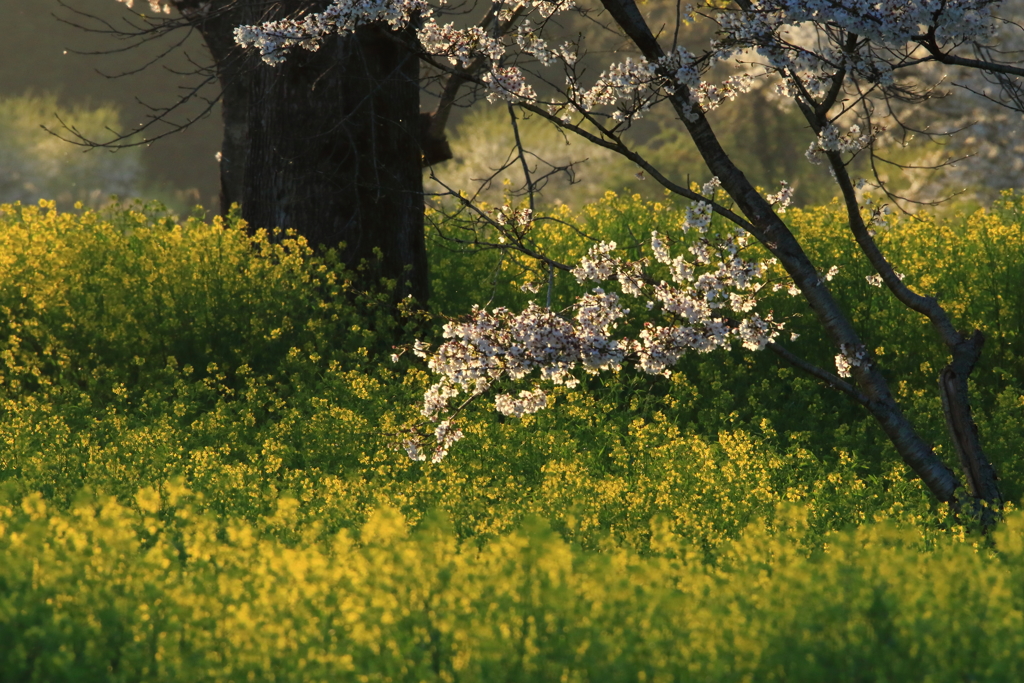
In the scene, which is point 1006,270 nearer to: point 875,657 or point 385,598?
point 875,657

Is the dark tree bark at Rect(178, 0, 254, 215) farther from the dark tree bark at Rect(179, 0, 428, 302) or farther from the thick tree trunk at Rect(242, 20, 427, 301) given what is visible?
the thick tree trunk at Rect(242, 20, 427, 301)

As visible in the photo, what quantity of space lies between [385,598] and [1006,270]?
25.3 feet

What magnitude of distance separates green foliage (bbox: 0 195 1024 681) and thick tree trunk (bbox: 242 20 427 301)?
18.3 inches

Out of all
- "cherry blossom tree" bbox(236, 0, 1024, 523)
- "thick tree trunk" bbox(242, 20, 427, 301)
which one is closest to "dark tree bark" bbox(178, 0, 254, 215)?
"thick tree trunk" bbox(242, 20, 427, 301)

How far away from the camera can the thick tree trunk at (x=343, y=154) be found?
351 inches

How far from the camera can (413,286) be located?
364 inches

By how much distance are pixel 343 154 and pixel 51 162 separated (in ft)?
102

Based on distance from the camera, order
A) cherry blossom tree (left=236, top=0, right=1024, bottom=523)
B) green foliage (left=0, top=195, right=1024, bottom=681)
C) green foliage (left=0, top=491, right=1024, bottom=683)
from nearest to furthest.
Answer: green foliage (left=0, top=491, right=1024, bottom=683), green foliage (left=0, top=195, right=1024, bottom=681), cherry blossom tree (left=236, top=0, right=1024, bottom=523)

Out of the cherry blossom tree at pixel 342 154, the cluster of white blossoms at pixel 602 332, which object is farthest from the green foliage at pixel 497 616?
the cherry blossom tree at pixel 342 154

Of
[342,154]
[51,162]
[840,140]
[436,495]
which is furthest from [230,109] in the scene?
[51,162]

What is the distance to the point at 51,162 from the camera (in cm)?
3566

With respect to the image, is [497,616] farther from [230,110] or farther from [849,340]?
[230,110]

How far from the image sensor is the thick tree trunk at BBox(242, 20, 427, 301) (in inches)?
351

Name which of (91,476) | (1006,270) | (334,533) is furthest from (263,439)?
(1006,270)
